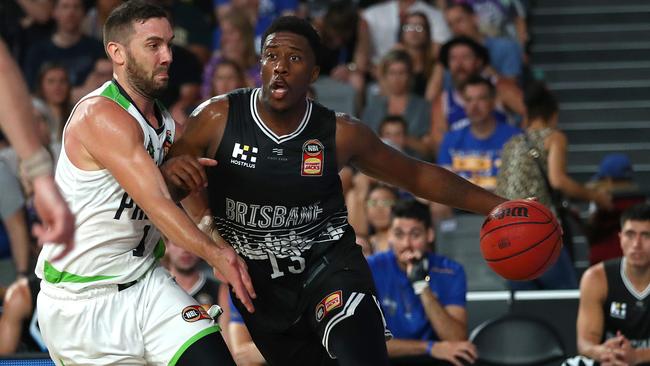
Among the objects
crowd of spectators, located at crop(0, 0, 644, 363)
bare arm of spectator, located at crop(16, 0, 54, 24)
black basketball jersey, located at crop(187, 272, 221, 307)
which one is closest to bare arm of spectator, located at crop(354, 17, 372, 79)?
crowd of spectators, located at crop(0, 0, 644, 363)

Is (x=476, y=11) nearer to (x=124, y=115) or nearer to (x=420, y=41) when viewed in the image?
(x=420, y=41)

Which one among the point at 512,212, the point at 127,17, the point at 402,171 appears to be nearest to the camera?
the point at 127,17

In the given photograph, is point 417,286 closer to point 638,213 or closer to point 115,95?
point 638,213

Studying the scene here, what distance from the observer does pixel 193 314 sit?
4859 millimetres

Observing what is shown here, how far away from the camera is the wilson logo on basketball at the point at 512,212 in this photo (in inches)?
219

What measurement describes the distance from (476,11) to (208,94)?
3.02 m

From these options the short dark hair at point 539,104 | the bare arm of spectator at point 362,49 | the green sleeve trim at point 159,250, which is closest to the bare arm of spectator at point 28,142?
the green sleeve trim at point 159,250

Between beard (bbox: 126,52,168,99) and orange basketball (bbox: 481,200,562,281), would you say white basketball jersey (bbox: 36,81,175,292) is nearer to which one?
beard (bbox: 126,52,168,99)

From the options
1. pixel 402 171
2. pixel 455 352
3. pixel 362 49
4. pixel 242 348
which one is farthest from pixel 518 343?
pixel 362 49

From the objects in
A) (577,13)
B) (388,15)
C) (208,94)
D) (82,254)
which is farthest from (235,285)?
(577,13)

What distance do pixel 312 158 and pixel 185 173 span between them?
2.64ft

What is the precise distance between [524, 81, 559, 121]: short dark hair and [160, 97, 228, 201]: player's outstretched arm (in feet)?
14.1

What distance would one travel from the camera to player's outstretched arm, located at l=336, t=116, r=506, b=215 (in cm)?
557

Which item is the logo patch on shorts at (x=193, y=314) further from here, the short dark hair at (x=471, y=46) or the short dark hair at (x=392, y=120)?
the short dark hair at (x=471, y=46)
